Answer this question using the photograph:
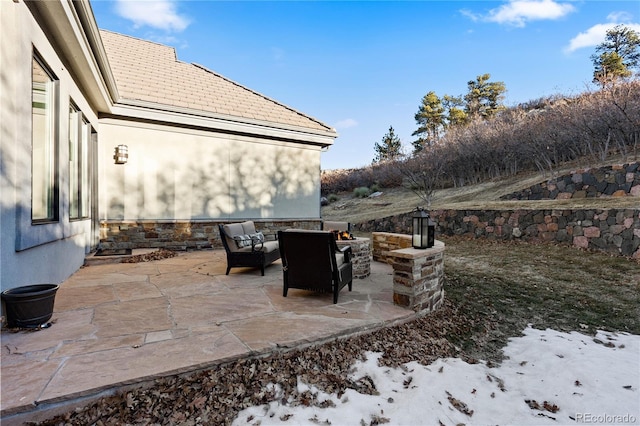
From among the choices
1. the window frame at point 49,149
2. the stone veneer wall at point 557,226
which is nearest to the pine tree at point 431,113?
the stone veneer wall at point 557,226

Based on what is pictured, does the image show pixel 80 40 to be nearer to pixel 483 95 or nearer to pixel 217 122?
pixel 217 122

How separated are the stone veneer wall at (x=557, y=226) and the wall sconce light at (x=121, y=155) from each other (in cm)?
955

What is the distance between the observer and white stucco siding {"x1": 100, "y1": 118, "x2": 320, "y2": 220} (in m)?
6.97

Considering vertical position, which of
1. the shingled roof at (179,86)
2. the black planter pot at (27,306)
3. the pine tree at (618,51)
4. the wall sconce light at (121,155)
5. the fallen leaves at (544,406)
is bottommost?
the fallen leaves at (544,406)

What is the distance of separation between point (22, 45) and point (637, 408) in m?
6.37

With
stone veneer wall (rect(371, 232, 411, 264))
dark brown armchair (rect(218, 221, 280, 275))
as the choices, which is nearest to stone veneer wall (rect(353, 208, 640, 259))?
A: stone veneer wall (rect(371, 232, 411, 264))

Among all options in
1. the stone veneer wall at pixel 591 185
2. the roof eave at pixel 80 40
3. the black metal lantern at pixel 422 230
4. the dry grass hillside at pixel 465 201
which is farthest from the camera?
the stone veneer wall at pixel 591 185

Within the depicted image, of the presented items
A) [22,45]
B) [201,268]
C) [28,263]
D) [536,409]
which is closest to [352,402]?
[536,409]

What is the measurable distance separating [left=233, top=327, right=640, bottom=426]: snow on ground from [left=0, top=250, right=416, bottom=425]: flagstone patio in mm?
564

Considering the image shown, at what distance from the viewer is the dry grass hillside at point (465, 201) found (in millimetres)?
8473

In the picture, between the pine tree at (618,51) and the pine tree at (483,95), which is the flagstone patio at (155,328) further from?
the pine tree at (483,95)

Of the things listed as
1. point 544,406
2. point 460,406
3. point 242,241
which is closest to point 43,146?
point 242,241

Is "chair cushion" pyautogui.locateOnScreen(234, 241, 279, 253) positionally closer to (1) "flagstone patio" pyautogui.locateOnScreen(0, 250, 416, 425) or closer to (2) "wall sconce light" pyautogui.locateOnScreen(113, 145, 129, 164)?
(1) "flagstone patio" pyautogui.locateOnScreen(0, 250, 416, 425)

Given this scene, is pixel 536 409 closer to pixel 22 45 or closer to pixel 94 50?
pixel 22 45
